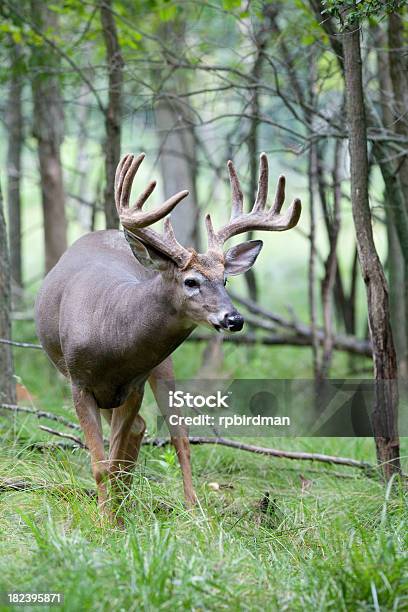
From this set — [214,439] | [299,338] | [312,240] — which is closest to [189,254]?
[214,439]

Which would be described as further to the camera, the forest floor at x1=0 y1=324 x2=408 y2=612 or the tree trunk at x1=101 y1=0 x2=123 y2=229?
the tree trunk at x1=101 y1=0 x2=123 y2=229

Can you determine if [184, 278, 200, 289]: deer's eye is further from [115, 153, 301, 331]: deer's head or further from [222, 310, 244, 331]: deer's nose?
[222, 310, 244, 331]: deer's nose

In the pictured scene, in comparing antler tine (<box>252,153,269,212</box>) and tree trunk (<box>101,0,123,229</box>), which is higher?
tree trunk (<box>101,0,123,229</box>)

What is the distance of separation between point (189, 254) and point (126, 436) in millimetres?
1267

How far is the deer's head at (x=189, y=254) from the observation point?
16.1ft

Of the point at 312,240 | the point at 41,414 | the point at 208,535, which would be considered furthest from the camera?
the point at 312,240

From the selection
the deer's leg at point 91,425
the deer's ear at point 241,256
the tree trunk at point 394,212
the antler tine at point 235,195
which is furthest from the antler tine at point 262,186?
the deer's leg at point 91,425

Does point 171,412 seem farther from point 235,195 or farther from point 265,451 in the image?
point 235,195

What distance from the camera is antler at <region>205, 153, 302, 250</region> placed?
531 cm

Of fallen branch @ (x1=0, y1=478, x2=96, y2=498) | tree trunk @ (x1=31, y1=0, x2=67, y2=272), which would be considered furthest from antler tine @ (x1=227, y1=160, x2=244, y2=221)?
tree trunk @ (x1=31, y1=0, x2=67, y2=272)

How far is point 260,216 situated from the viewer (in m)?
5.51

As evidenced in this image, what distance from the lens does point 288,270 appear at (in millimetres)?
23109

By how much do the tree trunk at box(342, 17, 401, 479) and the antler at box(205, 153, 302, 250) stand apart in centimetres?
74

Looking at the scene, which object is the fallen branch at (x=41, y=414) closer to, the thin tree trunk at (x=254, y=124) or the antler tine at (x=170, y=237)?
the antler tine at (x=170, y=237)
